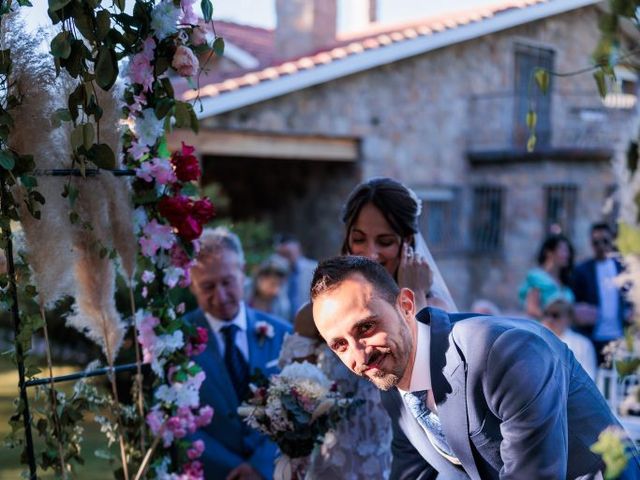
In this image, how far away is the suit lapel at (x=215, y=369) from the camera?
11.4ft

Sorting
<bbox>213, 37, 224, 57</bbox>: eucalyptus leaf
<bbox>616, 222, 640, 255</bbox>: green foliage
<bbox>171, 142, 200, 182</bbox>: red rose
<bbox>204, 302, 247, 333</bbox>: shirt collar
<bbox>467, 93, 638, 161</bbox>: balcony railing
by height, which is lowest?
<bbox>204, 302, 247, 333</bbox>: shirt collar

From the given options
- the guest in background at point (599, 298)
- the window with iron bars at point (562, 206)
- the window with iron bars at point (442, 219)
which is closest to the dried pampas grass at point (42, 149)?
the guest in background at point (599, 298)

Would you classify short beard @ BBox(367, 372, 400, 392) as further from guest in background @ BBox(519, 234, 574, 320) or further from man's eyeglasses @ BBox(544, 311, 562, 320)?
guest in background @ BBox(519, 234, 574, 320)

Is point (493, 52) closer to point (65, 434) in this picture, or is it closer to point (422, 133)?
point (422, 133)

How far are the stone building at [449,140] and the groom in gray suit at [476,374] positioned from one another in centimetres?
972

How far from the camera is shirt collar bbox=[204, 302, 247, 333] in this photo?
3596 mm

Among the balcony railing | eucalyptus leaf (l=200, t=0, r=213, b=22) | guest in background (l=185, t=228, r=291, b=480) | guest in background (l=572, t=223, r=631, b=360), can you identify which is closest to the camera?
eucalyptus leaf (l=200, t=0, r=213, b=22)

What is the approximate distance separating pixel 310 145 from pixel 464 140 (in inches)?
133

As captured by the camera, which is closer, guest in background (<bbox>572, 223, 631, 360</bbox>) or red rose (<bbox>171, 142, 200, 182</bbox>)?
red rose (<bbox>171, 142, 200, 182</bbox>)

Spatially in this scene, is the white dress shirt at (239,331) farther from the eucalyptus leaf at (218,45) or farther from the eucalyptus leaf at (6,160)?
the eucalyptus leaf at (6,160)

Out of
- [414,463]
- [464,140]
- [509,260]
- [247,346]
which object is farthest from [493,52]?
[414,463]

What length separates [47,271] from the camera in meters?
2.37

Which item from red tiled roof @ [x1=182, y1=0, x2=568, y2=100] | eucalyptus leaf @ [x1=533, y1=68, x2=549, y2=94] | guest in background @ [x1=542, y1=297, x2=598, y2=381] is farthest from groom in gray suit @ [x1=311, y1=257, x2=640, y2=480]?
red tiled roof @ [x1=182, y1=0, x2=568, y2=100]

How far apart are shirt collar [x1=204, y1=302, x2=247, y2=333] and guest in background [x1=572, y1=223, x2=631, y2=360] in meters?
3.97
